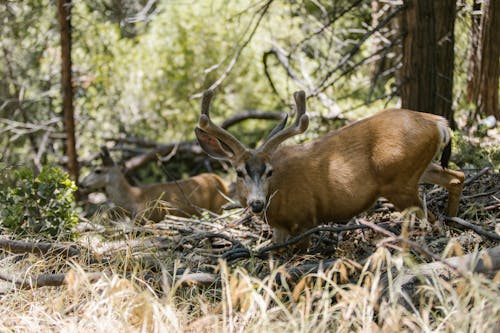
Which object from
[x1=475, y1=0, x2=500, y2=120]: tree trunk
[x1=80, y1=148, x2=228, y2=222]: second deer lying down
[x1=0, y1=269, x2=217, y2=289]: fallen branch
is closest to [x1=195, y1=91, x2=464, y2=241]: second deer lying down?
[x1=0, y1=269, x2=217, y2=289]: fallen branch

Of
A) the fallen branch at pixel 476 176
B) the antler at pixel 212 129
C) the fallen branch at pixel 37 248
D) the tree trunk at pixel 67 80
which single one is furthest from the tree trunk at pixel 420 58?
the tree trunk at pixel 67 80

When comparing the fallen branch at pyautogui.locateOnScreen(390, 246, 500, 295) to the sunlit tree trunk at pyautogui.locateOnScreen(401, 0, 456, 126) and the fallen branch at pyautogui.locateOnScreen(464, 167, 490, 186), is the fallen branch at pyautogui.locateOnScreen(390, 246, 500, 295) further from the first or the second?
the sunlit tree trunk at pyautogui.locateOnScreen(401, 0, 456, 126)

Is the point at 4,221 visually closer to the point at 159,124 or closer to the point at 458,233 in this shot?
the point at 458,233

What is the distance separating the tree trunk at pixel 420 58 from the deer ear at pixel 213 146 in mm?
2501

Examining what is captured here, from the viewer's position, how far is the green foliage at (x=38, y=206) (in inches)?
269

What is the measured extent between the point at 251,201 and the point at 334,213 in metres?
0.93

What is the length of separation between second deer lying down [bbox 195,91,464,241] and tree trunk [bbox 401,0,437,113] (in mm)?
1519

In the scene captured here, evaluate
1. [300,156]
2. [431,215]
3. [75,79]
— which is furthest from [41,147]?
[431,215]

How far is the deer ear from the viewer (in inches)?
257

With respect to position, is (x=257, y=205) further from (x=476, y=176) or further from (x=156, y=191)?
(x=156, y=191)

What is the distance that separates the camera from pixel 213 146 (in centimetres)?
660

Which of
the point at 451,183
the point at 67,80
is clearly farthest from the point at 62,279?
the point at 67,80

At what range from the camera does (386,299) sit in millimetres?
4434

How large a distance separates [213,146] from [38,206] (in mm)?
1997
